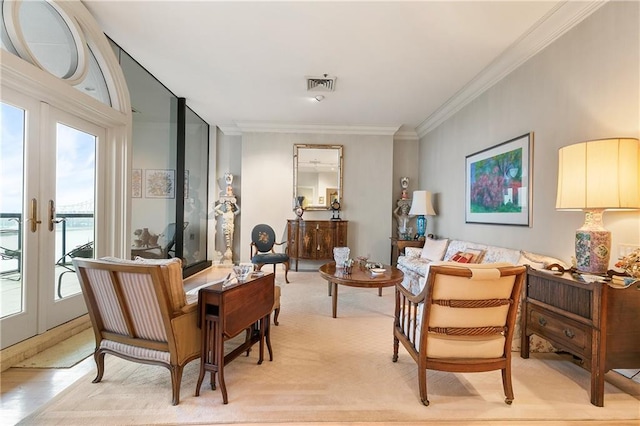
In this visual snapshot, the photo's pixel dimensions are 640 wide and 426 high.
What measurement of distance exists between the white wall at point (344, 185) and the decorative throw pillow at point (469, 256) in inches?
87.0

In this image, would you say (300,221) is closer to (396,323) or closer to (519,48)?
(396,323)

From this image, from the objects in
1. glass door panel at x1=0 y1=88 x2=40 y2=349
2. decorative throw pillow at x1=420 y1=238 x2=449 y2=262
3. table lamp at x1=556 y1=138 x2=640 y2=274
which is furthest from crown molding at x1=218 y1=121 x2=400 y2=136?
table lamp at x1=556 y1=138 x2=640 y2=274

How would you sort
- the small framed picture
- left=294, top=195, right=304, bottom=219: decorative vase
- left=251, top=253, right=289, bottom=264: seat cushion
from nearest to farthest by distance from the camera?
1. the small framed picture
2. left=251, top=253, right=289, bottom=264: seat cushion
3. left=294, top=195, right=304, bottom=219: decorative vase

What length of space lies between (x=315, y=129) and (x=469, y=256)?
3641 mm

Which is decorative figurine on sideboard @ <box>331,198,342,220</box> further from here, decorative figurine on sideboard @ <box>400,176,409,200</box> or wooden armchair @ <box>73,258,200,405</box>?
wooden armchair @ <box>73,258,200,405</box>

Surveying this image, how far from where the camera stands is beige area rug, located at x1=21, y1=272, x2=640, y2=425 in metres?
1.66

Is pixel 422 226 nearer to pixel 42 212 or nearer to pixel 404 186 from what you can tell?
pixel 404 186

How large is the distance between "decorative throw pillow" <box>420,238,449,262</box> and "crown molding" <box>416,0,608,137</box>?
6.78ft

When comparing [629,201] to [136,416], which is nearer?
[136,416]

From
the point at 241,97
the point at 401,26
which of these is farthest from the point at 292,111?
the point at 401,26

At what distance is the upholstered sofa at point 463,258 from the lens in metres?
2.44

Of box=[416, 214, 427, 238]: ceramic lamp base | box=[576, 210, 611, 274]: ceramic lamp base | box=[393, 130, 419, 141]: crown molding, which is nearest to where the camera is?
box=[576, 210, 611, 274]: ceramic lamp base

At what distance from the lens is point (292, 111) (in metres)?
4.91

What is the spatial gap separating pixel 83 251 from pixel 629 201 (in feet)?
14.4
